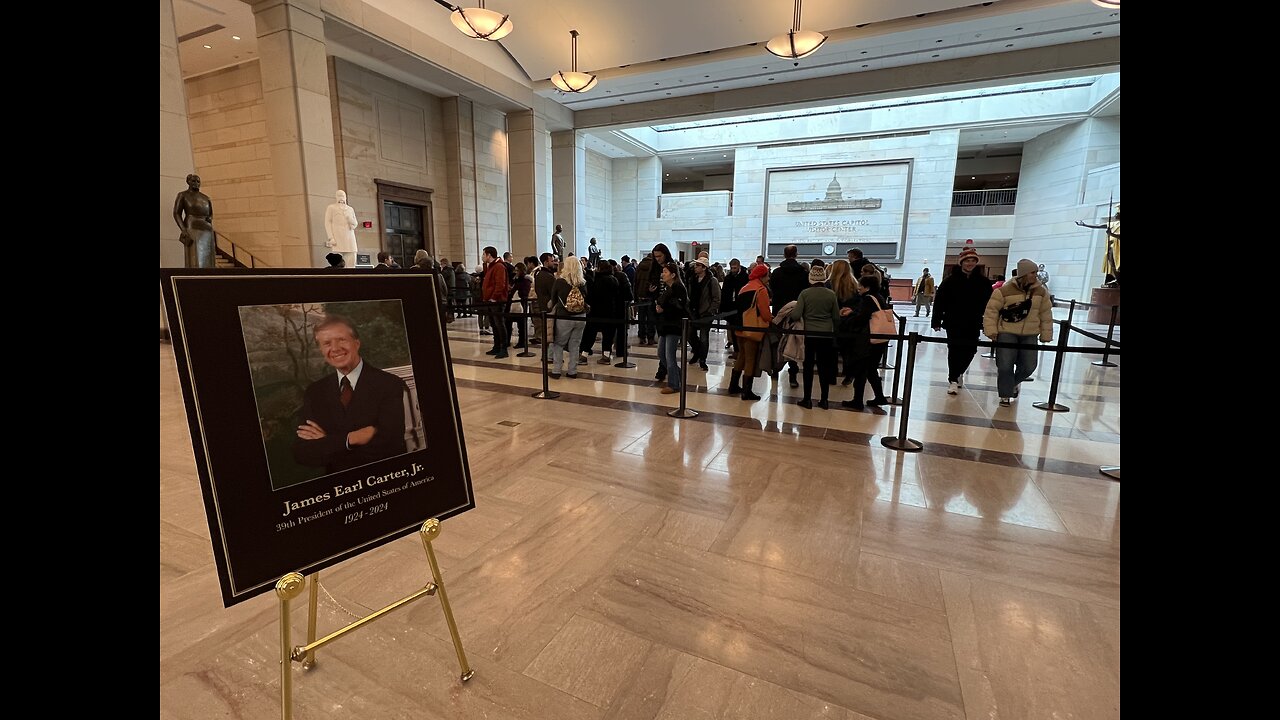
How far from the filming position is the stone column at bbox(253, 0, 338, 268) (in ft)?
33.1

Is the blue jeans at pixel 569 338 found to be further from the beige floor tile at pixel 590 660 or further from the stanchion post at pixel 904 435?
the beige floor tile at pixel 590 660

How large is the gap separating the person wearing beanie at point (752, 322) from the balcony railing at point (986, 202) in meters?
21.9

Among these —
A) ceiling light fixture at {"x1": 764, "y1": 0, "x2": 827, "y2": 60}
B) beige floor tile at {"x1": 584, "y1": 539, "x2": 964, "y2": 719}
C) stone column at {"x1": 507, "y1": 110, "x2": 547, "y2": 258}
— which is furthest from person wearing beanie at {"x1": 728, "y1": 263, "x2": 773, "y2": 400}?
stone column at {"x1": 507, "y1": 110, "x2": 547, "y2": 258}

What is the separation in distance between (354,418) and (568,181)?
62.6ft

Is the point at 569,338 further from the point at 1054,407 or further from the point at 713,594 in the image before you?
the point at 1054,407

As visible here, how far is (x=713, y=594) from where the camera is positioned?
8.58 feet

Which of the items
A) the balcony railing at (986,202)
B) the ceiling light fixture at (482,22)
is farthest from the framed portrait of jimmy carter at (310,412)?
the balcony railing at (986,202)

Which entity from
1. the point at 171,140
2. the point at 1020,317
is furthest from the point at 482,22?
the point at 1020,317

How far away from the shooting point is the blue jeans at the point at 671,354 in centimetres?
656

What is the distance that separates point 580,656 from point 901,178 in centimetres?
2498

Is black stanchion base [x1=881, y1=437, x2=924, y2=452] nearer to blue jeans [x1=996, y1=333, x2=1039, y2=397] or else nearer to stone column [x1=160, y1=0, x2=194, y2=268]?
blue jeans [x1=996, y1=333, x2=1039, y2=397]
